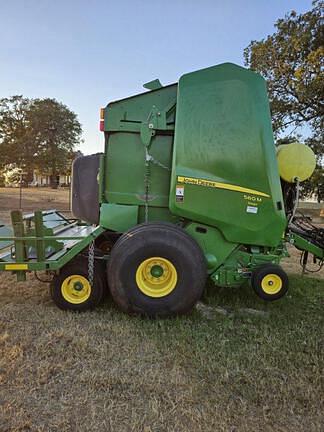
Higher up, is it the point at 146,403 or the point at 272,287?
the point at 272,287

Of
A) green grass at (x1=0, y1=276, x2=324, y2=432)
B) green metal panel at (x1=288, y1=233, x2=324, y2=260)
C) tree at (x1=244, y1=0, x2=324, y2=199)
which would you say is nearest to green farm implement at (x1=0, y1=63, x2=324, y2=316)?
green metal panel at (x1=288, y1=233, x2=324, y2=260)

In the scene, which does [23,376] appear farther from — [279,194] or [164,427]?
[279,194]

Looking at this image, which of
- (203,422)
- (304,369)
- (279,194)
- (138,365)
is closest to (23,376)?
(138,365)

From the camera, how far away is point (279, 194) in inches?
123

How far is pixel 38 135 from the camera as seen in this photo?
28.0 meters

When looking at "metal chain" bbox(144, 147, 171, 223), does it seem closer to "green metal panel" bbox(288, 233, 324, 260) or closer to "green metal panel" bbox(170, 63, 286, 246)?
"green metal panel" bbox(170, 63, 286, 246)

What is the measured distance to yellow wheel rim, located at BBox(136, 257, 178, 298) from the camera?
2893mm

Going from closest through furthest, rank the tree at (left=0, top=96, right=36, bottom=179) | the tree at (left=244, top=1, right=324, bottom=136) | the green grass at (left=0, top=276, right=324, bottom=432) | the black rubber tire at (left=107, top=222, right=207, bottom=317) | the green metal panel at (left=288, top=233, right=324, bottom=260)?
the green grass at (left=0, top=276, right=324, bottom=432)
the black rubber tire at (left=107, top=222, right=207, bottom=317)
the green metal panel at (left=288, top=233, right=324, bottom=260)
the tree at (left=244, top=1, right=324, bottom=136)
the tree at (left=0, top=96, right=36, bottom=179)

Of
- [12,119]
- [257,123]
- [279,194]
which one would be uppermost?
[12,119]

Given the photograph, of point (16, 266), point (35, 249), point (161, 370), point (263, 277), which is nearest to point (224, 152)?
point (263, 277)

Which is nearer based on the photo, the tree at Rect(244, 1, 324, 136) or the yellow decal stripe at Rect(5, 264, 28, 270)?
the yellow decal stripe at Rect(5, 264, 28, 270)

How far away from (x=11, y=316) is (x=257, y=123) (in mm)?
2853

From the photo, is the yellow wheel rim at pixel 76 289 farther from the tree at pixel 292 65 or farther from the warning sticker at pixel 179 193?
the tree at pixel 292 65

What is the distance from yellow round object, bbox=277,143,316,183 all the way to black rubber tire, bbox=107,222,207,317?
1.25m
